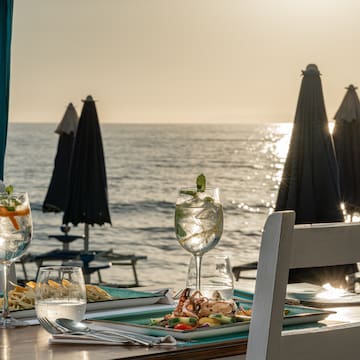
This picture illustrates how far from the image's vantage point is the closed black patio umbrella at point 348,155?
19.2ft

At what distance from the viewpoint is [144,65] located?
13.6 meters

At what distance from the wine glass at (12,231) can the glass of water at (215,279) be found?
31 centimetres

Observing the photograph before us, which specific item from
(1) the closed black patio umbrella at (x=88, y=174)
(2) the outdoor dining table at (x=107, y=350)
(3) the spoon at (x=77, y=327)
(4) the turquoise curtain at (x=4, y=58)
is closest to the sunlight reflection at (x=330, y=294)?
(2) the outdoor dining table at (x=107, y=350)

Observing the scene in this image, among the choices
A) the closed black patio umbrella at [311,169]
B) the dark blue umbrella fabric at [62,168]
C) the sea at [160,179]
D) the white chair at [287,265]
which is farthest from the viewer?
the sea at [160,179]

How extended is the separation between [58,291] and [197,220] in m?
0.35

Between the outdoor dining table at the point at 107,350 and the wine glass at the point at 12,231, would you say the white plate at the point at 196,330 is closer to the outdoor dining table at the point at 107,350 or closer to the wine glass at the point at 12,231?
Answer: the outdoor dining table at the point at 107,350

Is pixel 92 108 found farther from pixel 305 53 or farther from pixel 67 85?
pixel 67 85

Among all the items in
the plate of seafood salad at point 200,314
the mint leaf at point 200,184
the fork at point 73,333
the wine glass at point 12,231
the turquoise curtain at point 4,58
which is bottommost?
the fork at point 73,333

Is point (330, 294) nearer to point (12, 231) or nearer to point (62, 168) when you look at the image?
point (12, 231)

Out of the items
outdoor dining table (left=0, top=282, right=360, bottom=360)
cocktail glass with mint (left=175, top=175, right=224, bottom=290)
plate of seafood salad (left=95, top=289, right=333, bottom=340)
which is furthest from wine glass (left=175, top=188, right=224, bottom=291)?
outdoor dining table (left=0, top=282, right=360, bottom=360)

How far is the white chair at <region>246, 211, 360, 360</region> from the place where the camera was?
1.13 meters

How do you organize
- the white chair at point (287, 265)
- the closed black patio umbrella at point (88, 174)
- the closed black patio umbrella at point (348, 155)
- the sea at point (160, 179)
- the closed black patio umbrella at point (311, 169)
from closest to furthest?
1. the white chair at point (287, 265)
2. the closed black patio umbrella at point (311, 169)
3. the closed black patio umbrella at point (348, 155)
4. the closed black patio umbrella at point (88, 174)
5. the sea at point (160, 179)

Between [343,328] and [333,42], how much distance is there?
8452 millimetres

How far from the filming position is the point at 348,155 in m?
5.92
